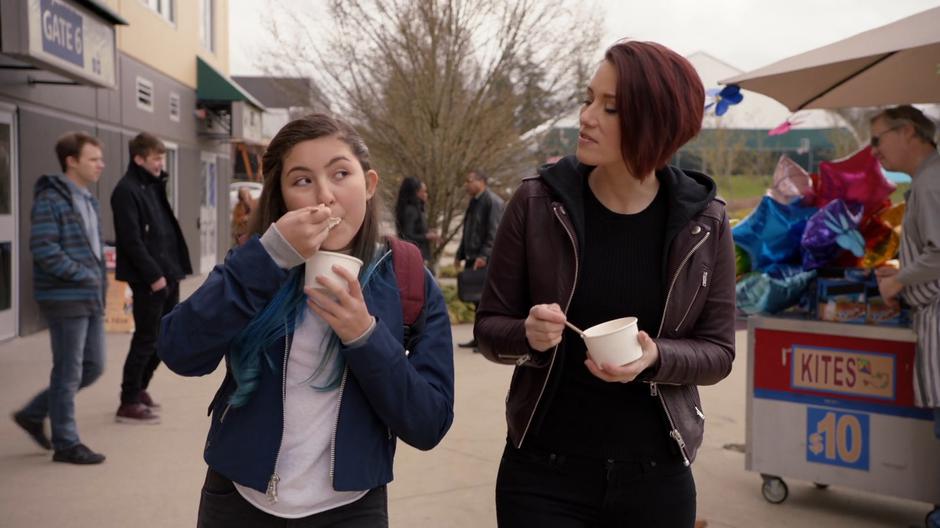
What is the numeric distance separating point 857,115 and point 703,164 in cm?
755

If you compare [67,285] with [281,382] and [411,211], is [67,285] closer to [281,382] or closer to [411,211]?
[281,382]

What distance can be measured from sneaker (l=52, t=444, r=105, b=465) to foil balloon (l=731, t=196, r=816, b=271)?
4.07 metres

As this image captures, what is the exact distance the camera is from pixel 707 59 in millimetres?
44875

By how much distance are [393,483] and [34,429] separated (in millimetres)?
2278

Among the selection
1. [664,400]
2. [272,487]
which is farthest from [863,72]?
[272,487]

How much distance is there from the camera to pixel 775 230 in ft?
17.5

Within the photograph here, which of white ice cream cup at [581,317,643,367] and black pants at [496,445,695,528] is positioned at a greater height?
white ice cream cup at [581,317,643,367]

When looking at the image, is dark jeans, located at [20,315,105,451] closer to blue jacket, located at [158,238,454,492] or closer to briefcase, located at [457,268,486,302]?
blue jacket, located at [158,238,454,492]

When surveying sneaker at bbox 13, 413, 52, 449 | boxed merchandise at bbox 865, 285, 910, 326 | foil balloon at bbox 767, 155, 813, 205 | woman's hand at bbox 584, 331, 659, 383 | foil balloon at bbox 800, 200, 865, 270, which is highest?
foil balloon at bbox 767, 155, 813, 205

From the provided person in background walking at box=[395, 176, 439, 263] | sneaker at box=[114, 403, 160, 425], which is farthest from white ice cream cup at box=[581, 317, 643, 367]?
person in background walking at box=[395, 176, 439, 263]

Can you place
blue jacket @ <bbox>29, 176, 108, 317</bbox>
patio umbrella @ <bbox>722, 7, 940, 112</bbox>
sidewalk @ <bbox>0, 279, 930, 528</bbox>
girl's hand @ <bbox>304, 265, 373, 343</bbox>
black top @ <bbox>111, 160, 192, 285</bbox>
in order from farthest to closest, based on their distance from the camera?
black top @ <bbox>111, 160, 192, 285</bbox>
blue jacket @ <bbox>29, 176, 108, 317</bbox>
sidewalk @ <bbox>0, 279, 930, 528</bbox>
patio umbrella @ <bbox>722, 7, 940, 112</bbox>
girl's hand @ <bbox>304, 265, 373, 343</bbox>

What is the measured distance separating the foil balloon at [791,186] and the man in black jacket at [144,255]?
159 inches

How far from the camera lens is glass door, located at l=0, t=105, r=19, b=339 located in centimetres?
1002

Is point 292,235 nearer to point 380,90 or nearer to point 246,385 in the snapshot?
point 246,385
